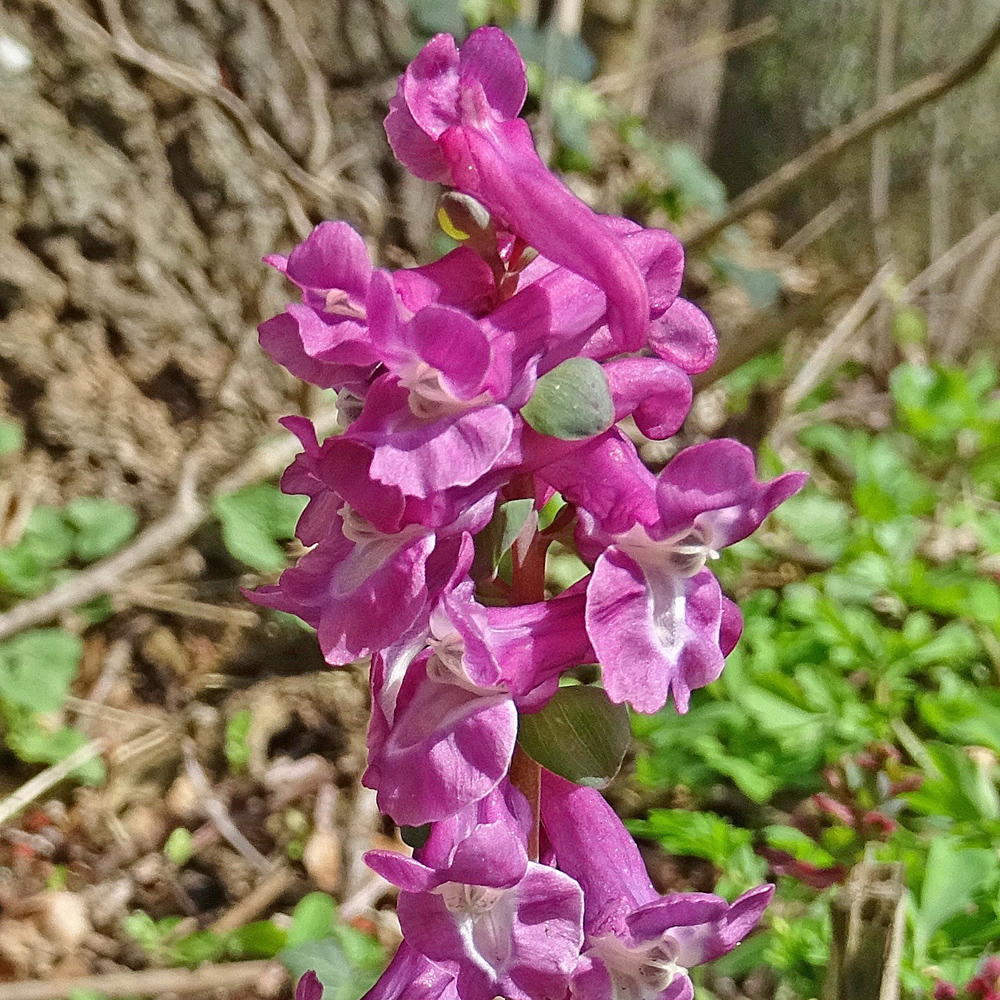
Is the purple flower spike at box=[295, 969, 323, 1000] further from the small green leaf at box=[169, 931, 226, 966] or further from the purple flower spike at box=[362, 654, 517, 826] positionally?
the small green leaf at box=[169, 931, 226, 966]

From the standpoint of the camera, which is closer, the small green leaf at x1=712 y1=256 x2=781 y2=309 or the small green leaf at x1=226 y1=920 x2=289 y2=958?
the small green leaf at x1=226 y1=920 x2=289 y2=958

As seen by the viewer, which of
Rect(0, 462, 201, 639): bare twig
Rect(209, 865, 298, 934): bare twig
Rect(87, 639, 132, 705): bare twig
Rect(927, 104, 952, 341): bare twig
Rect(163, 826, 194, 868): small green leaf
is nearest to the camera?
Rect(209, 865, 298, 934): bare twig

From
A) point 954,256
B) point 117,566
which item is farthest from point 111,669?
point 954,256

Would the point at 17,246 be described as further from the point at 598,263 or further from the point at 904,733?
the point at 904,733

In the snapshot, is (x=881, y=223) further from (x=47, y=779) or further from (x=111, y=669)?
(x=47, y=779)

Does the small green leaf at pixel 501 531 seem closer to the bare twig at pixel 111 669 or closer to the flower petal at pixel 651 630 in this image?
the flower petal at pixel 651 630

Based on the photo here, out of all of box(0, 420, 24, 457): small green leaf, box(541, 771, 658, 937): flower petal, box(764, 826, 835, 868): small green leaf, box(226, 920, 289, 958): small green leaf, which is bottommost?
box(226, 920, 289, 958): small green leaf

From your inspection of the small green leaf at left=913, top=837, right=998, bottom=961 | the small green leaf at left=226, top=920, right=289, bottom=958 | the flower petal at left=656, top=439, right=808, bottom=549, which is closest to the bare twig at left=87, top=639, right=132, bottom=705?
the small green leaf at left=226, top=920, right=289, bottom=958
